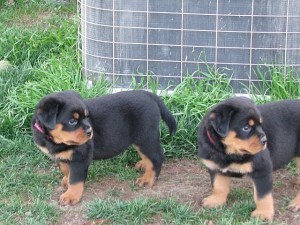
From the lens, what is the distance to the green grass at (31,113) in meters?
5.19


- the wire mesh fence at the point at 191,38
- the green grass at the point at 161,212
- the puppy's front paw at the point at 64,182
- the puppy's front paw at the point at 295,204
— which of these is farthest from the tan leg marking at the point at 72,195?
the wire mesh fence at the point at 191,38

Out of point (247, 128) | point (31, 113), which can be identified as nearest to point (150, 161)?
point (247, 128)

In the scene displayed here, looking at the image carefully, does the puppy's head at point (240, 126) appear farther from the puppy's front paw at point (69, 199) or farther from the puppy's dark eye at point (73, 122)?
the puppy's front paw at point (69, 199)

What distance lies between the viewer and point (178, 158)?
627 centimetres

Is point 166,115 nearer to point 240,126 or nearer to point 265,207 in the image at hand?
point 240,126

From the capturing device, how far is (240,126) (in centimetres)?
486

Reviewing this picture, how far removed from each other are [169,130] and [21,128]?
1.48 m

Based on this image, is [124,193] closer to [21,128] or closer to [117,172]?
[117,172]

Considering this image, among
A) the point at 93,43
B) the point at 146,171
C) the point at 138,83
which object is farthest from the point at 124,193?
the point at 93,43


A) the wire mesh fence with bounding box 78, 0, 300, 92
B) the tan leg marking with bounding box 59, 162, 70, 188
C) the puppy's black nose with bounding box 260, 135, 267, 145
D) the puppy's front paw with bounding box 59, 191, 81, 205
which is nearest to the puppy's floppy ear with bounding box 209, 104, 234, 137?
the puppy's black nose with bounding box 260, 135, 267, 145

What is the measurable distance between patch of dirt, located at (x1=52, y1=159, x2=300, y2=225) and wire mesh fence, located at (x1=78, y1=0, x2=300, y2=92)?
114 cm

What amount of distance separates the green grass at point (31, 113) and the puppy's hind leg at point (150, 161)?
0.52ft

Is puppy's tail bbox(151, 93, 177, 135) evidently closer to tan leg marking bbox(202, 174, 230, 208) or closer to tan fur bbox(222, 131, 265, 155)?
tan leg marking bbox(202, 174, 230, 208)

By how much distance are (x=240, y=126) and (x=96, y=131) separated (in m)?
1.28
